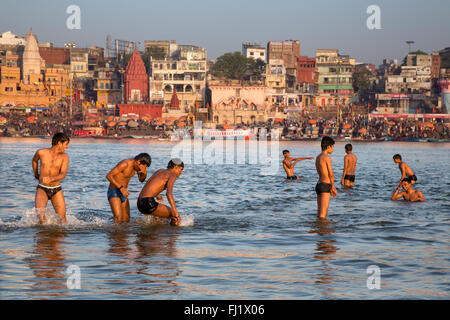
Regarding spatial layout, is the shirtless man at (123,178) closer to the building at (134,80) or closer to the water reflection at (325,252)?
the water reflection at (325,252)

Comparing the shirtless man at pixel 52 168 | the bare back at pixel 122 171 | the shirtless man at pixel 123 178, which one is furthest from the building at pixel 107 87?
the shirtless man at pixel 52 168

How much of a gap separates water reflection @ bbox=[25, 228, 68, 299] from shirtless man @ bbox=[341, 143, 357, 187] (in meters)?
11.1

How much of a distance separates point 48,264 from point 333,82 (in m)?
105

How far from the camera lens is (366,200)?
19438 millimetres

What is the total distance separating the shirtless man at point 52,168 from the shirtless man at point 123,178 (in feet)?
3.00

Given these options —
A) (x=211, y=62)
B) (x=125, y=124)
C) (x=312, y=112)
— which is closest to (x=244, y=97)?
(x=312, y=112)

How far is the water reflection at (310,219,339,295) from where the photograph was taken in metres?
9.09

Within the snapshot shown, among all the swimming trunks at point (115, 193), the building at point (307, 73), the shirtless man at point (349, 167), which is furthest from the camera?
the building at point (307, 73)

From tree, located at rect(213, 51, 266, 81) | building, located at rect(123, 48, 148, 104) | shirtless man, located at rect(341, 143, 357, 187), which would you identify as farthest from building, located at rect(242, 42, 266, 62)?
shirtless man, located at rect(341, 143, 357, 187)

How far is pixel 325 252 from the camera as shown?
36.4ft

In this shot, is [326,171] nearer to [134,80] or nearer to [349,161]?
[349,161]

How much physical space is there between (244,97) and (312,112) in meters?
11.2

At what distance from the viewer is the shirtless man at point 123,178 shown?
12.1 meters

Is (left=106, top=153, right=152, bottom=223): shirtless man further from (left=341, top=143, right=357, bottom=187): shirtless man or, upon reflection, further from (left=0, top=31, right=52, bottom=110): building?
(left=0, top=31, right=52, bottom=110): building
